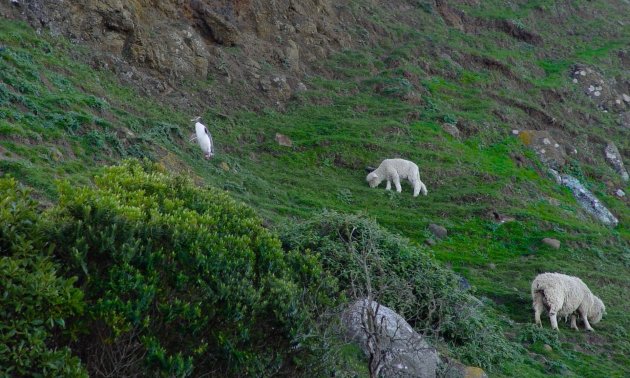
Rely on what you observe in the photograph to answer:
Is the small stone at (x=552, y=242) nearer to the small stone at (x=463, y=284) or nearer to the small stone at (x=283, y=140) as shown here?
the small stone at (x=463, y=284)

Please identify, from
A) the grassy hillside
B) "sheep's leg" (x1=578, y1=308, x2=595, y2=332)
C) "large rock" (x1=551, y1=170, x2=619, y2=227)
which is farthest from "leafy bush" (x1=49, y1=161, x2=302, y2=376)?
"large rock" (x1=551, y1=170, x2=619, y2=227)

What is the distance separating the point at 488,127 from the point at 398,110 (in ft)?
16.2

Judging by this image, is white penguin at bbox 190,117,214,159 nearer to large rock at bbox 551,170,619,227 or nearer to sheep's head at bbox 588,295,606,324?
sheep's head at bbox 588,295,606,324

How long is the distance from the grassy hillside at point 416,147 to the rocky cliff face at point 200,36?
1.19 meters

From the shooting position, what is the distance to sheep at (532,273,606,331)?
18.4 metres

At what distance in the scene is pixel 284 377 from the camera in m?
9.93

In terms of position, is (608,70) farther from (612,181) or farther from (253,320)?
(253,320)

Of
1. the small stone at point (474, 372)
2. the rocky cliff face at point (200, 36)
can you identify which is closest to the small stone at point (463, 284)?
the small stone at point (474, 372)

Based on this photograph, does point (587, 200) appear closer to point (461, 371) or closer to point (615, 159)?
point (615, 159)

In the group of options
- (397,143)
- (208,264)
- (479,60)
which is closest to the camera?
(208,264)

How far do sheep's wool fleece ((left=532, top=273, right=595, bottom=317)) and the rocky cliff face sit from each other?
53.0ft

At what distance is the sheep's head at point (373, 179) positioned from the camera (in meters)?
27.0

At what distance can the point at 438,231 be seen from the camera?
23.8 metres

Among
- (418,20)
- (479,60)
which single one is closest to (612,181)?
(479,60)
